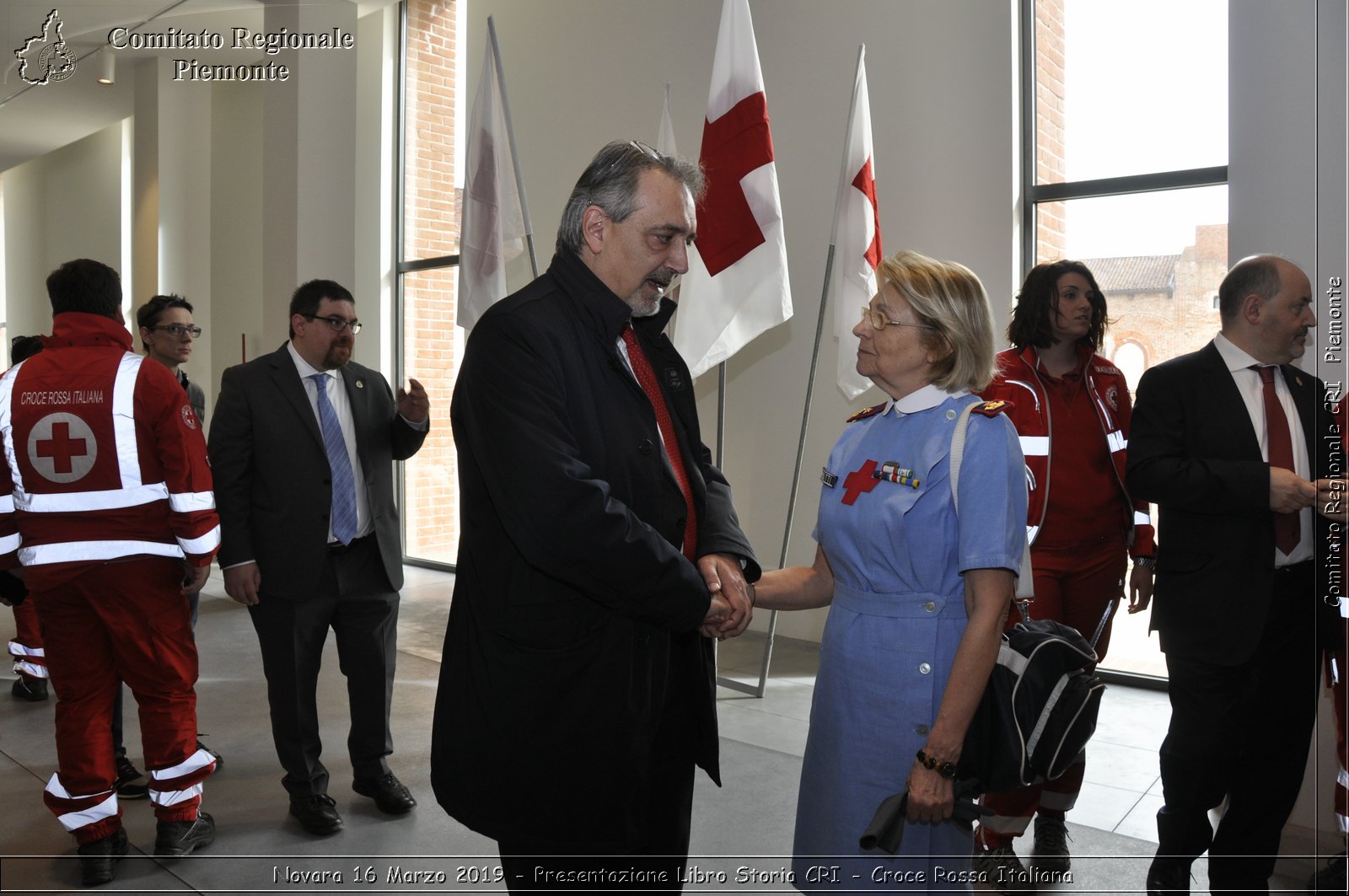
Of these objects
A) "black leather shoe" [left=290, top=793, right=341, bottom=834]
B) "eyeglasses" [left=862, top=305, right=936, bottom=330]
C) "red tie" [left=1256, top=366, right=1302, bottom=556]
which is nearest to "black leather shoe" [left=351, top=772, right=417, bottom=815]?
"black leather shoe" [left=290, top=793, right=341, bottom=834]

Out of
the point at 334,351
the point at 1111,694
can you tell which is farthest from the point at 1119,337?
the point at 334,351

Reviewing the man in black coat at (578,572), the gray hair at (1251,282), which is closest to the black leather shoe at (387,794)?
the man in black coat at (578,572)

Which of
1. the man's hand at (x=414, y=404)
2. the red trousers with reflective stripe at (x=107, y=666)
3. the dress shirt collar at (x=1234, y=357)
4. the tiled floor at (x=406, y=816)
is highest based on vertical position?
the dress shirt collar at (x=1234, y=357)

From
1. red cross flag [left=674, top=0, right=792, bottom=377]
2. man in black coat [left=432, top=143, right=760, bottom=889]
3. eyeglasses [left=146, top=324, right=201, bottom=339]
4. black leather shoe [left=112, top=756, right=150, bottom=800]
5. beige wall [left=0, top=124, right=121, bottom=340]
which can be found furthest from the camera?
beige wall [left=0, top=124, right=121, bottom=340]

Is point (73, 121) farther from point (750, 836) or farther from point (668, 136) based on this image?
point (750, 836)

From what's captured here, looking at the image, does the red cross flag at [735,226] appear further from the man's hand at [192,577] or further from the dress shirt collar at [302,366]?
the man's hand at [192,577]

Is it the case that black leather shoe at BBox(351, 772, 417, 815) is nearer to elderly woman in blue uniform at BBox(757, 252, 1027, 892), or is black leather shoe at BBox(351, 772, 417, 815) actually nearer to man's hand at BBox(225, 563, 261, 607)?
man's hand at BBox(225, 563, 261, 607)

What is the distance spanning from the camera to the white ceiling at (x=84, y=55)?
6.83 metres

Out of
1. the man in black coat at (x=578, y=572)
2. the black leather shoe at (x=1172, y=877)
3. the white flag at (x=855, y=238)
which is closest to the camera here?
the man in black coat at (x=578, y=572)

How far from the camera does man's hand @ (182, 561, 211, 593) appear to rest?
9.45 feet

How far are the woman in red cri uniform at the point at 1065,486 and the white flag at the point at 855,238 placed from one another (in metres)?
1.18

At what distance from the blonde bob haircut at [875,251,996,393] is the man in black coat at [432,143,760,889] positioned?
42cm

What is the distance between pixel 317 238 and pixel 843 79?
3.87 meters

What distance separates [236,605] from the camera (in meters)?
6.70
